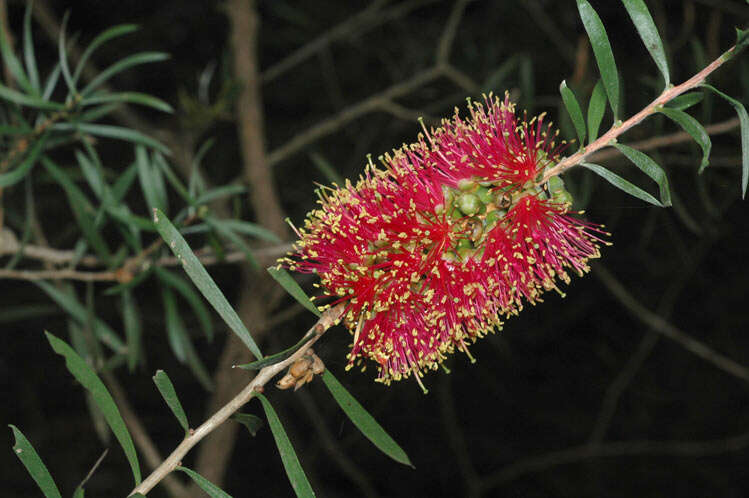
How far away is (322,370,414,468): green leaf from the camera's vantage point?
2.20 feet

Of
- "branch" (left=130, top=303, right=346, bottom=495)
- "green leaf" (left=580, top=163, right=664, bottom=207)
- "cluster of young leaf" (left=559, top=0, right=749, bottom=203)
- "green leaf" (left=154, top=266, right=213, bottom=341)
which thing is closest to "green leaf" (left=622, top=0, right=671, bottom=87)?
"cluster of young leaf" (left=559, top=0, right=749, bottom=203)

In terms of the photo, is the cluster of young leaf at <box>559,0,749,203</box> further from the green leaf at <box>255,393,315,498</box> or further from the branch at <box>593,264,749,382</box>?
the branch at <box>593,264,749,382</box>

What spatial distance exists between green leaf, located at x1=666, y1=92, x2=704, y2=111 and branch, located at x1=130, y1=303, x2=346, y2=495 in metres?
0.36

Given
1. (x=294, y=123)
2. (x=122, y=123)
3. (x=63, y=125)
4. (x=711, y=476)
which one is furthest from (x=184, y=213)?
(x=711, y=476)

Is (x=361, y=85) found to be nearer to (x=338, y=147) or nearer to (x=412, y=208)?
(x=338, y=147)

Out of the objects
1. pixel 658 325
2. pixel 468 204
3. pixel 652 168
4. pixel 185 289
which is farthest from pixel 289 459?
pixel 658 325

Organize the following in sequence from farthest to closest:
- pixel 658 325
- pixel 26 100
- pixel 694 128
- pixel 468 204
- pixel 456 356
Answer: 1. pixel 456 356
2. pixel 658 325
3. pixel 26 100
4. pixel 468 204
5. pixel 694 128

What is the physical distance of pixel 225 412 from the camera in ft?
2.07

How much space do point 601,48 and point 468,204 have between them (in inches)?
7.4

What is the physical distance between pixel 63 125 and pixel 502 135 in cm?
64

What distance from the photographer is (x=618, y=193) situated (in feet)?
4.92

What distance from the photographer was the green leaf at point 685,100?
25.1 inches

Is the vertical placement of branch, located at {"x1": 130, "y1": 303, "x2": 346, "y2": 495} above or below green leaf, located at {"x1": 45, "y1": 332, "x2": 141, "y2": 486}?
below

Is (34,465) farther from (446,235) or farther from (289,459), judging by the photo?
(446,235)
